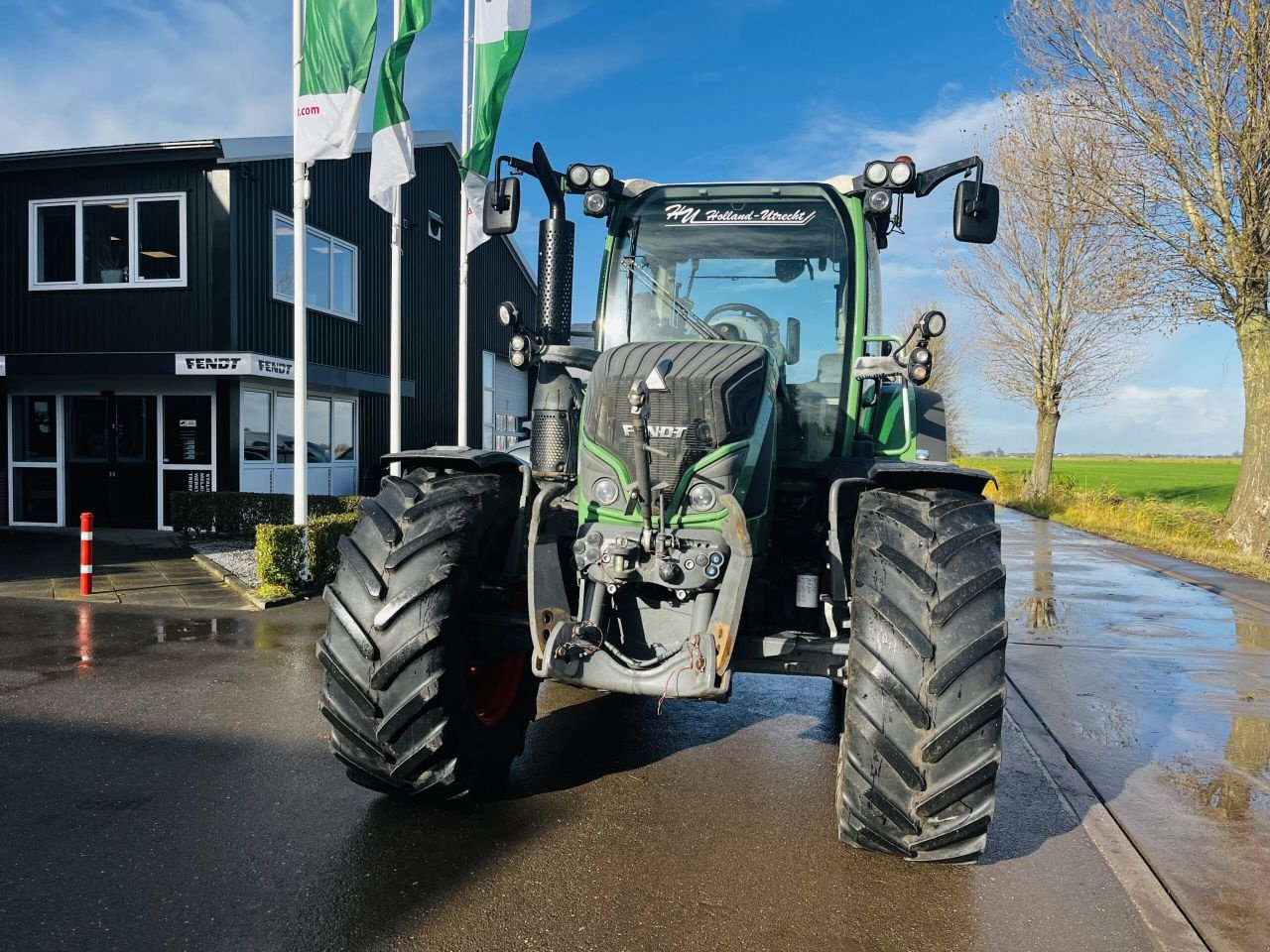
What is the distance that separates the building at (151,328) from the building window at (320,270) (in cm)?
4

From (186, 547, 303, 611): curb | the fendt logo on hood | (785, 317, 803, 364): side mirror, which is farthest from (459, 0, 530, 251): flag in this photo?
the fendt logo on hood

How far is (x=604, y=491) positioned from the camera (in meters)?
3.87

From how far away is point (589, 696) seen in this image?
612cm

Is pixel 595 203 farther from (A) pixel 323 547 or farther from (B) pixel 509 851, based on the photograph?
(A) pixel 323 547

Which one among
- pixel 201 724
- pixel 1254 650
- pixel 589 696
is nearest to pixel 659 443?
pixel 589 696

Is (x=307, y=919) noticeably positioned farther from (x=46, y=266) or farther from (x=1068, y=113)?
(x=1068, y=113)

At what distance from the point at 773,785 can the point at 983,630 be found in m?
1.69

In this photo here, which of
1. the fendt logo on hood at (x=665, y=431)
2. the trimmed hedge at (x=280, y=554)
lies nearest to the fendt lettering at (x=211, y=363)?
the trimmed hedge at (x=280, y=554)

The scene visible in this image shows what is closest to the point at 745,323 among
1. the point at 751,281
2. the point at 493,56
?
the point at 751,281

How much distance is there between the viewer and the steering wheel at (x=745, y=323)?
16.1 ft

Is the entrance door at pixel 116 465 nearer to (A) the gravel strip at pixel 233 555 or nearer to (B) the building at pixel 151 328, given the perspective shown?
(B) the building at pixel 151 328

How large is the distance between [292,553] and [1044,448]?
22935 mm

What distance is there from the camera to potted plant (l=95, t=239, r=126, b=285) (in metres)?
14.5

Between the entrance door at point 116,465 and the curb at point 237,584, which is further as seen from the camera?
the entrance door at point 116,465
